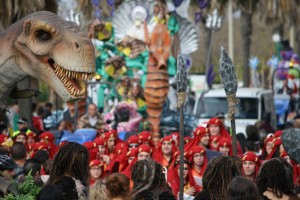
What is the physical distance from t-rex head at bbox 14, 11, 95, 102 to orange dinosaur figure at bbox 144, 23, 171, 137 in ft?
40.3

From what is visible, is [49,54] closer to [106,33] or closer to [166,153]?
[166,153]

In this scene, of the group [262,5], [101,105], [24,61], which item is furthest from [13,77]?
[262,5]

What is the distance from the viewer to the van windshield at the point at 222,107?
25484 mm

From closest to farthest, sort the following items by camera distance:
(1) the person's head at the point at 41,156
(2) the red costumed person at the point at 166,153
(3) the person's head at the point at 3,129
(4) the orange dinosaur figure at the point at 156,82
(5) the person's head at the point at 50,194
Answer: (5) the person's head at the point at 50,194 → (1) the person's head at the point at 41,156 → (2) the red costumed person at the point at 166,153 → (3) the person's head at the point at 3,129 → (4) the orange dinosaur figure at the point at 156,82

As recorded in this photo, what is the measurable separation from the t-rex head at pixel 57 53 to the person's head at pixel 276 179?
150 centimetres

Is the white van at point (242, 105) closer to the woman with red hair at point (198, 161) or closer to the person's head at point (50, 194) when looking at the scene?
the woman with red hair at point (198, 161)

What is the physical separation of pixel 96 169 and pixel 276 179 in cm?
412

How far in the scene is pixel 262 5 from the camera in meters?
→ 39.4

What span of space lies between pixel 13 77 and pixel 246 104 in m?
16.7

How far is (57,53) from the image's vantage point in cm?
916

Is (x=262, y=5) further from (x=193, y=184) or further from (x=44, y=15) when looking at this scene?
(x=44, y=15)

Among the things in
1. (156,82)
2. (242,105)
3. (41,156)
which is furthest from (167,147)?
(242,105)

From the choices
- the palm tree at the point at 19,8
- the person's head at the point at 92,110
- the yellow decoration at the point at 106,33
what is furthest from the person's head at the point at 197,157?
the yellow decoration at the point at 106,33

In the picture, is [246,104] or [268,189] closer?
[268,189]
